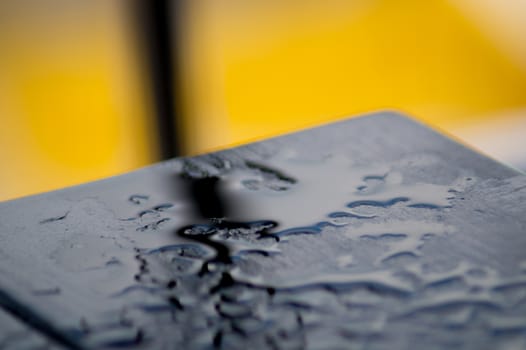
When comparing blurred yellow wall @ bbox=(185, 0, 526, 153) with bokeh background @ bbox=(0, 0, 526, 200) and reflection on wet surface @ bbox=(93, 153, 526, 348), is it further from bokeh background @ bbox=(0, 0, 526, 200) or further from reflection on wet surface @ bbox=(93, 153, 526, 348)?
reflection on wet surface @ bbox=(93, 153, 526, 348)

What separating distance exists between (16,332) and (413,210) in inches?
10.2

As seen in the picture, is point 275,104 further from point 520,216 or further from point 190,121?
point 520,216

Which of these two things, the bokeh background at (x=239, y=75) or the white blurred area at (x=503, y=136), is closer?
the bokeh background at (x=239, y=75)

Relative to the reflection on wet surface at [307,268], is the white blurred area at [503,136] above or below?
below

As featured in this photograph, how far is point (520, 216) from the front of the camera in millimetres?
535

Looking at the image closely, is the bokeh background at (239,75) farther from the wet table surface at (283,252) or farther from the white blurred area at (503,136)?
the wet table surface at (283,252)

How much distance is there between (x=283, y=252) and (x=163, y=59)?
Answer: 1429 millimetres

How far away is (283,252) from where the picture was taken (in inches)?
19.6

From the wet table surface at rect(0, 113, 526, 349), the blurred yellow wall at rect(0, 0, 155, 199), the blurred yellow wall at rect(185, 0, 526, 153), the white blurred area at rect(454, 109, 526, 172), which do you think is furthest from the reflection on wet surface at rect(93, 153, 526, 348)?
the white blurred area at rect(454, 109, 526, 172)

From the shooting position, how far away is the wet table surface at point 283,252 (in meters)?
0.41

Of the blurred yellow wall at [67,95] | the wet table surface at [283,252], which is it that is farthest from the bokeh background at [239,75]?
the wet table surface at [283,252]

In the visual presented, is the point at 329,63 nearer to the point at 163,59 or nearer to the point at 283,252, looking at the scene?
the point at 163,59

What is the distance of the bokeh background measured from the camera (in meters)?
1.78

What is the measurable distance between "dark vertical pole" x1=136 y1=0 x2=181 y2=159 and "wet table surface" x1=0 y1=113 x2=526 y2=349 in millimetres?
1223
